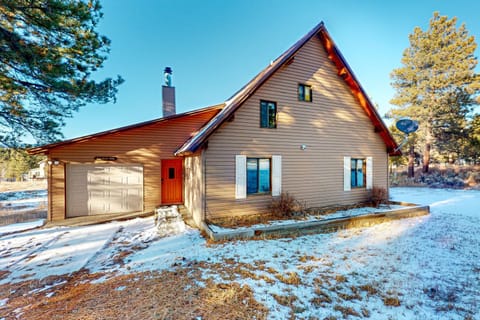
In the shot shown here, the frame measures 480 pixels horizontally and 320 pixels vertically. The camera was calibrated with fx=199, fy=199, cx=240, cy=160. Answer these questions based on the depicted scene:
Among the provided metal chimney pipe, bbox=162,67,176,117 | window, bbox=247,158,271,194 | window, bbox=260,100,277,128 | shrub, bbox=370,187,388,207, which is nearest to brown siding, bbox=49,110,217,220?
metal chimney pipe, bbox=162,67,176,117

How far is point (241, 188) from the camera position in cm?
670

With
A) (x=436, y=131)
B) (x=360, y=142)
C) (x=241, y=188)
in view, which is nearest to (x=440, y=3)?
(x=436, y=131)

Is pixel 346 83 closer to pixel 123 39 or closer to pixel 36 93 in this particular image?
pixel 36 93

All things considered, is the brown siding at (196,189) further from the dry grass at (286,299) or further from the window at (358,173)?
the window at (358,173)

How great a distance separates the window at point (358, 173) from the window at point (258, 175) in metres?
4.22

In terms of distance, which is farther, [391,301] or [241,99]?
[241,99]

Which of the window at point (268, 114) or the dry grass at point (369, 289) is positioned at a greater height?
the window at point (268, 114)

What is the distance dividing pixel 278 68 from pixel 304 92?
1.52 metres

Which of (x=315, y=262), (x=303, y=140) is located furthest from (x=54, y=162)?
(x=303, y=140)

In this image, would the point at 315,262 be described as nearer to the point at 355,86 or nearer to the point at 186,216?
the point at 186,216

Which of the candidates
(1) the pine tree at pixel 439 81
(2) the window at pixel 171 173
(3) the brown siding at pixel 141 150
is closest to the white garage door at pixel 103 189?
(3) the brown siding at pixel 141 150

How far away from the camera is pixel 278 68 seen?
6.97 metres

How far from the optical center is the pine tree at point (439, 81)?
16422mm

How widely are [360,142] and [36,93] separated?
11.7 meters
